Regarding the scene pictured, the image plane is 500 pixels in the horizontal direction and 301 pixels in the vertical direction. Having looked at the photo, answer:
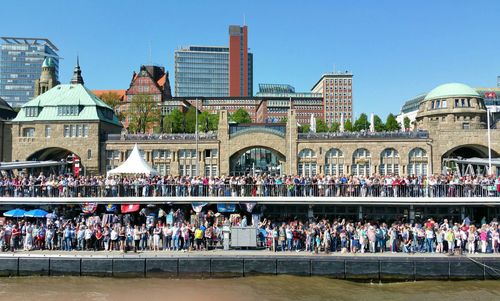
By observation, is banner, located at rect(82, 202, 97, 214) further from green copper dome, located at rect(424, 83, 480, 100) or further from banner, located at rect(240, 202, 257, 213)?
green copper dome, located at rect(424, 83, 480, 100)

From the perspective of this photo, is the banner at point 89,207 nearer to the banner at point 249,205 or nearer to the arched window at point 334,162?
the banner at point 249,205

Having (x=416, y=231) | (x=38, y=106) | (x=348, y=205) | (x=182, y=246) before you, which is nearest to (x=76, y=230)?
(x=182, y=246)

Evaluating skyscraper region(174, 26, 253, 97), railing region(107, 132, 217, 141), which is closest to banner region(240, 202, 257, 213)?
railing region(107, 132, 217, 141)

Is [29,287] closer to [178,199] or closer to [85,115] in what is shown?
[178,199]

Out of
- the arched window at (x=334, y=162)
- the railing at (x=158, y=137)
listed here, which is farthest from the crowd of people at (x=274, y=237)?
the railing at (x=158, y=137)

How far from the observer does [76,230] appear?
27.0 metres

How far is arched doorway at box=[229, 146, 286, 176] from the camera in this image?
56.4 meters

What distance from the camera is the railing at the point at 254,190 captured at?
28.3 meters

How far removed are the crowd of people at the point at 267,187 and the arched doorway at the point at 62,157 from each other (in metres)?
20.4

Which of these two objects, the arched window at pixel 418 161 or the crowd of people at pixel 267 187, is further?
the arched window at pixel 418 161

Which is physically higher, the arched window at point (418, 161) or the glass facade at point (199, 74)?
the glass facade at point (199, 74)

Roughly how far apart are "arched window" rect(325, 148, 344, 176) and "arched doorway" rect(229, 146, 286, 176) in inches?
206

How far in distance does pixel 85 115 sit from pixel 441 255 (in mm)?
44701

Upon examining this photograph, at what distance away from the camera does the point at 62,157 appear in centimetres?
5981
